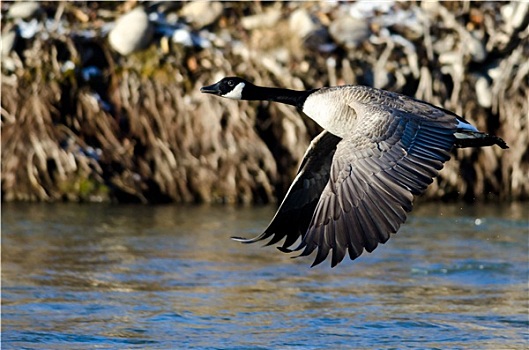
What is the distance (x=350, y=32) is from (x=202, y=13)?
73.2 inches

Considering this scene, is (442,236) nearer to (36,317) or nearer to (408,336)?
(408,336)

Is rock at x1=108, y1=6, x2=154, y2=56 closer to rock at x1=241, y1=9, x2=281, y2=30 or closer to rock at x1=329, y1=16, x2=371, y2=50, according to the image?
rock at x1=241, y1=9, x2=281, y2=30

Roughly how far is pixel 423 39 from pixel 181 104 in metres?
3.09

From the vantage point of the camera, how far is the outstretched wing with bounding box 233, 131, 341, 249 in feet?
24.1

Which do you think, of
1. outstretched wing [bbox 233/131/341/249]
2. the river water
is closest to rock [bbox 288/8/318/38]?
the river water

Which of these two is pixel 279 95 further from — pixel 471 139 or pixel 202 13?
pixel 202 13

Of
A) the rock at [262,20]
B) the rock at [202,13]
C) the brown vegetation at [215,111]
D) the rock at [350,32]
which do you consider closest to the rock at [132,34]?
the brown vegetation at [215,111]

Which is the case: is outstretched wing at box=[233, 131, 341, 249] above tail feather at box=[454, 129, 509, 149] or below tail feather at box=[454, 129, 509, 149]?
below

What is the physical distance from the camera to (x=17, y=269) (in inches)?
356

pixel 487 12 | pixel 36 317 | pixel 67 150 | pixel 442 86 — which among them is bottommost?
pixel 36 317

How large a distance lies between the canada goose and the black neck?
0.02 meters

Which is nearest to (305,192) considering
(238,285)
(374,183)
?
(374,183)

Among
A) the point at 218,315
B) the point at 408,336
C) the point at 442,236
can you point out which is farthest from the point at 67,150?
the point at 408,336

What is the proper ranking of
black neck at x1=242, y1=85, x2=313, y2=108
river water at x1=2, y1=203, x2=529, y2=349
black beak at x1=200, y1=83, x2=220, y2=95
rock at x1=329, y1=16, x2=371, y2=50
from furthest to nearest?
rock at x1=329, y1=16, x2=371, y2=50
black beak at x1=200, y1=83, x2=220, y2=95
black neck at x1=242, y1=85, x2=313, y2=108
river water at x1=2, y1=203, x2=529, y2=349
